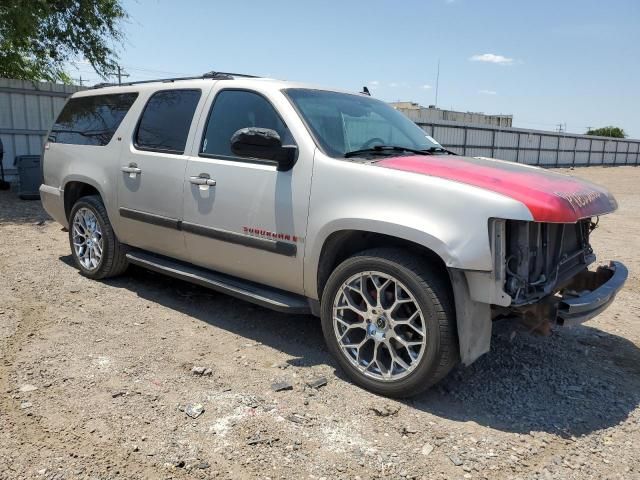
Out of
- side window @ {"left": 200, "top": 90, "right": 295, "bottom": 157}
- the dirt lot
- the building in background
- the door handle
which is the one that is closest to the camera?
the dirt lot

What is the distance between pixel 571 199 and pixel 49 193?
5.18 m

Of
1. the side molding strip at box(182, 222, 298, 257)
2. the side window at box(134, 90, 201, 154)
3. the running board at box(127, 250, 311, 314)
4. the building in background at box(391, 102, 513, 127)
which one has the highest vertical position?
the building in background at box(391, 102, 513, 127)

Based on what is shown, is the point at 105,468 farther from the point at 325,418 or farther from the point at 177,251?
the point at 177,251

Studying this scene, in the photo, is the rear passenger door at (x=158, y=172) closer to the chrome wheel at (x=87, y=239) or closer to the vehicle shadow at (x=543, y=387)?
the chrome wheel at (x=87, y=239)

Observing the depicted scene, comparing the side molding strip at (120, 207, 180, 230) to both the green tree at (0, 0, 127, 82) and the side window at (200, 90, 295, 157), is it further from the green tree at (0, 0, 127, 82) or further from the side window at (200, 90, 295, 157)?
the green tree at (0, 0, 127, 82)

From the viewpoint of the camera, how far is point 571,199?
120 inches

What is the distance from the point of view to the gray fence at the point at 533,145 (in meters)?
27.0

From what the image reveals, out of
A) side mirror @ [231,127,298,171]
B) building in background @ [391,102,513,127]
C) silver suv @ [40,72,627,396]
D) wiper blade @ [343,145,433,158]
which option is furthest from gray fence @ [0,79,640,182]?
wiper blade @ [343,145,433,158]

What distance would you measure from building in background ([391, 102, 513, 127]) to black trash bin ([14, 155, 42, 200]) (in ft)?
67.4

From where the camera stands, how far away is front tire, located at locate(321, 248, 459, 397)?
310 centimetres

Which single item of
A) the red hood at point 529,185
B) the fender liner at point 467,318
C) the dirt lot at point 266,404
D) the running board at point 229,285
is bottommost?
the dirt lot at point 266,404

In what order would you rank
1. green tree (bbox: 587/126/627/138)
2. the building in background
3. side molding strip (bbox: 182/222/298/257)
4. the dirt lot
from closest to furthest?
the dirt lot → side molding strip (bbox: 182/222/298/257) → the building in background → green tree (bbox: 587/126/627/138)

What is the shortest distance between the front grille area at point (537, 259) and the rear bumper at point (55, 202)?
183 inches

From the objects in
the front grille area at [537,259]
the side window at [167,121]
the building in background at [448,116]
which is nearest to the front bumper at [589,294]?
the front grille area at [537,259]
